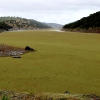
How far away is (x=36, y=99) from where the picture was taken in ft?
35.7

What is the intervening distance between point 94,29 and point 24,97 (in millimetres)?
62890

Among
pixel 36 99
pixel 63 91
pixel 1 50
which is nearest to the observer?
pixel 36 99

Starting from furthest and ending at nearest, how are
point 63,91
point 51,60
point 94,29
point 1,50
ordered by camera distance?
point 94,29, point 1,50, point 51,60, point 63,91

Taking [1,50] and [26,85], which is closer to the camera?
[26,85]

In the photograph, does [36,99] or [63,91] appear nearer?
[36,99]

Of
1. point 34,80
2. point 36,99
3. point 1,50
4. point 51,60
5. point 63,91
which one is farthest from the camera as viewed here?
point 1,50

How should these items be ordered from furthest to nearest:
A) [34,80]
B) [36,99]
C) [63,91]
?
[34,80] < [63,91] < [36,99]

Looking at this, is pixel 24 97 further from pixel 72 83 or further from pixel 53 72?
pixel 53 72

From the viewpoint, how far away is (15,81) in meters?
15.7

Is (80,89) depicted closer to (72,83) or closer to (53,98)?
(72,83)

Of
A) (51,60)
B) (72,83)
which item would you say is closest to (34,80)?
(72,83)

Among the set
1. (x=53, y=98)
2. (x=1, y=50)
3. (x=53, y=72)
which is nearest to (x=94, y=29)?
(x=1, y=50)

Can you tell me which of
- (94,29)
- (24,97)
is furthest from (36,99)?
(94,29)

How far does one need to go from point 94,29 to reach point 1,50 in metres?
48.0
